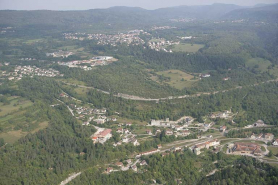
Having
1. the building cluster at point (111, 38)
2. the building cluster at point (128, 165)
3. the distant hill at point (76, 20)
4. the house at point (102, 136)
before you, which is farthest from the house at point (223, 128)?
the distant hill at point (76, 20)

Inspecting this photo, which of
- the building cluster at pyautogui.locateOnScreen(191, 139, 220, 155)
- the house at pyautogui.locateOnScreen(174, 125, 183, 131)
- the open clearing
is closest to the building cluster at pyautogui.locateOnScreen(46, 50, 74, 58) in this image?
the open clearing

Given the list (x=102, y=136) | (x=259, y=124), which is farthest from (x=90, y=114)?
(x=259, y=124)

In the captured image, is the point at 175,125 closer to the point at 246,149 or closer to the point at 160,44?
the point at 246,149

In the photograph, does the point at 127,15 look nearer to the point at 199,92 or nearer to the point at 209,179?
the point at 199,92

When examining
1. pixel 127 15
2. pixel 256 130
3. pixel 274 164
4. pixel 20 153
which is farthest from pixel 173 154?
pixel 127 15

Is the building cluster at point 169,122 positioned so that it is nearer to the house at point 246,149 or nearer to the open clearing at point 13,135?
the house at point 246,149

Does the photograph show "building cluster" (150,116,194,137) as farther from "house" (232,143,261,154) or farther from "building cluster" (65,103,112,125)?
"house" (232,143,261,154)
